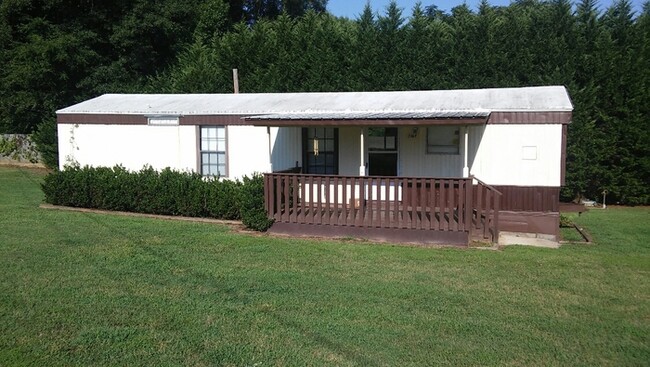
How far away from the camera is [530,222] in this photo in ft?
36.3

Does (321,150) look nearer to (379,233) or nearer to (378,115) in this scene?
(378,115)

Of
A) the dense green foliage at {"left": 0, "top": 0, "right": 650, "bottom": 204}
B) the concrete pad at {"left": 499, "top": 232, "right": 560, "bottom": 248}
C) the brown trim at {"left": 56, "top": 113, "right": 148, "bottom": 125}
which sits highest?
the dense green foliage at {"left": 0, "top": 0, "right": 650, "bottom": 204}

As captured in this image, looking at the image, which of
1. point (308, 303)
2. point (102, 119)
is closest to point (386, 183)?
point (308, 303)

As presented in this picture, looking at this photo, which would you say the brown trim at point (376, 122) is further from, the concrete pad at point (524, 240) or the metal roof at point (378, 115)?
the concrete pad at point (524, 240)

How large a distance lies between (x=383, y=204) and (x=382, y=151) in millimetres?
1740

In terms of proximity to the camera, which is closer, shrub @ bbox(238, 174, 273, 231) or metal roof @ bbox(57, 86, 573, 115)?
shrub @ bbox(238, 174, 273, 231)

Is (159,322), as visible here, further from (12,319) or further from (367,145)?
(367,145)

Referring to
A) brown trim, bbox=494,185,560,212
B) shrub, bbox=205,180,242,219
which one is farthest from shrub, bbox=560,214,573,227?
shrub, bbox=205,180,242,219

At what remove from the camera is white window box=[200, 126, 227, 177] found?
1307 centimetres

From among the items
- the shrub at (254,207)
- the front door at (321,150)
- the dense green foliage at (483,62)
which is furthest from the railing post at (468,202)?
the dense green foliage at (483,62)

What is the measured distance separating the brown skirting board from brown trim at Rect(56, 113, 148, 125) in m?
4.94

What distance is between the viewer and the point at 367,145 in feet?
40.8

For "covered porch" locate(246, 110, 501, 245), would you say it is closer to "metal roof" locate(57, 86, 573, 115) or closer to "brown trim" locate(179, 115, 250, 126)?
"metal roof" locate(57, 86, 573, 115)

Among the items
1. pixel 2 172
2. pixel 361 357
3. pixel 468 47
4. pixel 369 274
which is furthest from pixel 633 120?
pixel 2 172
